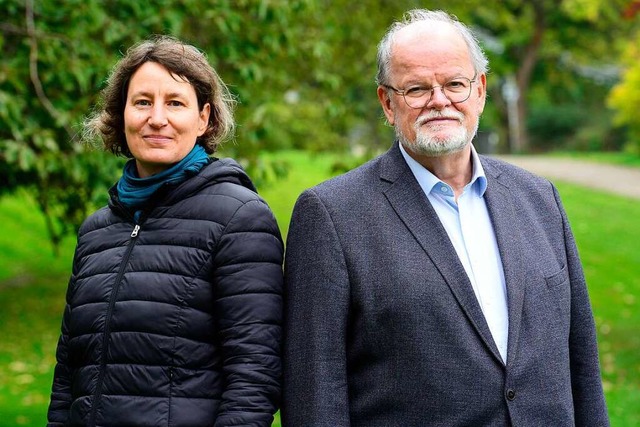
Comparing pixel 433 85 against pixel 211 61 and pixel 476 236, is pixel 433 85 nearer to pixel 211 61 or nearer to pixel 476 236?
pixel 476 236

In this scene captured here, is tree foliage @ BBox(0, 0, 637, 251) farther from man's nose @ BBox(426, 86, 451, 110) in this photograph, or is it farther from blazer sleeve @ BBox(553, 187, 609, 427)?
blazer sleeve @ BBox(553, 187, 609, 427)

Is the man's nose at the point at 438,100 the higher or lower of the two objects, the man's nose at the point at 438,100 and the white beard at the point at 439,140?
the higher

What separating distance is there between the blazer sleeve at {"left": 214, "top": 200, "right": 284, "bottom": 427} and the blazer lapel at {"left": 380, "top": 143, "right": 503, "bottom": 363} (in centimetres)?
43

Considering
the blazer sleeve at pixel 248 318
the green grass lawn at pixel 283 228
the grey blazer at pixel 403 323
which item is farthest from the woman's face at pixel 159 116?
the green grass lawn at pixel 283 228

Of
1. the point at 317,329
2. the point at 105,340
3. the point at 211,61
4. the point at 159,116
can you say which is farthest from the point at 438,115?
the point at 211,61

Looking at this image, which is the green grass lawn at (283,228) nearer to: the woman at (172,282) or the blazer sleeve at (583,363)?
the blazer sleeve at (583,363)

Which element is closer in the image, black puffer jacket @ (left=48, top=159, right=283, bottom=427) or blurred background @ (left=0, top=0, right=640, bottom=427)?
black puffer jacket @ (left=48, top=159, right=283, bottom=427)

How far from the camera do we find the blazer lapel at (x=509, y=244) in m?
3.00

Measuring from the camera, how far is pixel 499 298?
3.05m

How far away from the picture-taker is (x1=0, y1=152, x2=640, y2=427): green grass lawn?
9266 millimetres

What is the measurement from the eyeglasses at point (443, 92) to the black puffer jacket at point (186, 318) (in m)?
0.57

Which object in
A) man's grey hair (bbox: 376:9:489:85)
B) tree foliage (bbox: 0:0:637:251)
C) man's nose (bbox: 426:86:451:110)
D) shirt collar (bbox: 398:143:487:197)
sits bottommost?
shirt collar (bbox: 398:143:487:197)

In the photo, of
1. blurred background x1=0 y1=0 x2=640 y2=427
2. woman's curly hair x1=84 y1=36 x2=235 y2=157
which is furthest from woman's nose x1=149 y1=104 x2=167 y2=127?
blurred background x1=0 y1=0 x2=640 y2=427

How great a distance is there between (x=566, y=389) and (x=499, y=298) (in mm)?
385
